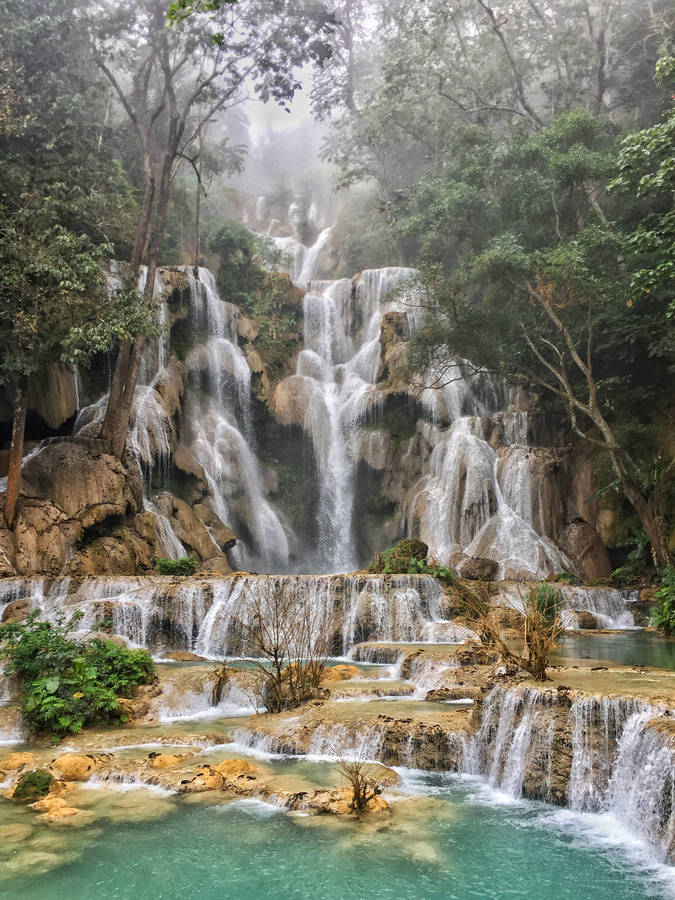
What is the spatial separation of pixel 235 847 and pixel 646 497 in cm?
1376

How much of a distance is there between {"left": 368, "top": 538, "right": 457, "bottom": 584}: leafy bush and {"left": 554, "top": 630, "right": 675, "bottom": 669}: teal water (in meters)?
2.91

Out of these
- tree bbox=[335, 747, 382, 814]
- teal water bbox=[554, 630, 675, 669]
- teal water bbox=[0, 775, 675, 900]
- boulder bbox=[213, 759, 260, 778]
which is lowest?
teal water bbox=[0, 775, 675, 900]

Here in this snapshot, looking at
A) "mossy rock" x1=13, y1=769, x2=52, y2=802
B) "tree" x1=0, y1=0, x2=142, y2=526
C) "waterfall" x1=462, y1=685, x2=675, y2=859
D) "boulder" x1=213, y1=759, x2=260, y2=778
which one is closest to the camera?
"waterfall" x1=462, y1=685, x2=675, y2=859

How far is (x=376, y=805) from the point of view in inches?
215

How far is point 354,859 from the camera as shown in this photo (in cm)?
471

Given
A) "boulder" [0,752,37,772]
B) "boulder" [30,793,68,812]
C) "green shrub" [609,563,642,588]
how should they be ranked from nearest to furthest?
1. "boulder" [30,793,68,812]
2. "boulder" [0,752,37,772]
3. "green shrub" [609,563,642,588]

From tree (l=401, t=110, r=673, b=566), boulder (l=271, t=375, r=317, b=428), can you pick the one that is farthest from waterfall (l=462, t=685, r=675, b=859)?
boulder (l=271, t=375, r=317, b=428)

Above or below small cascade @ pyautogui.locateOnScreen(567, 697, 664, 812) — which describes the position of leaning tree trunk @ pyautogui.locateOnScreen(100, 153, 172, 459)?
above

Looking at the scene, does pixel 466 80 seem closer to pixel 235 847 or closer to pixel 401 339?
pixel 401 339

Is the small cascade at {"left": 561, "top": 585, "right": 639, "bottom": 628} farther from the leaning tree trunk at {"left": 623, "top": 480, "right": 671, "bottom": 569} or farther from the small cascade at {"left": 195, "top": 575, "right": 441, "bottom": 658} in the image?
the small cascade at {"left": 195, "top": 575, "right": 441, "bottom": 658}

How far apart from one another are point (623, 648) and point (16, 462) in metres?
13.3

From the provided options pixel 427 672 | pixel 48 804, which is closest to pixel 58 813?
pixel 48 804

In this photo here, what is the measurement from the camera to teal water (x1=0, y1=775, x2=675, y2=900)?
4.46m

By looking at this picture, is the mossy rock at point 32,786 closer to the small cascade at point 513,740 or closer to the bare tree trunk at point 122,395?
the small cascade at point 513,740
